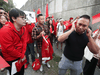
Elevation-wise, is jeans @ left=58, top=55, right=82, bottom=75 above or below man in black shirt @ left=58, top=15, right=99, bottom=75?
below

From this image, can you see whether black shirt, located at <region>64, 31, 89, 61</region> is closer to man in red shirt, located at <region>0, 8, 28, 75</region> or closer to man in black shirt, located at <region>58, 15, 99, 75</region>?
man in black shirt, located at <region>58, 15, 99, 75</region>

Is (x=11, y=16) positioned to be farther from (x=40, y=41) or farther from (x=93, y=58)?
(x=93, y=58)

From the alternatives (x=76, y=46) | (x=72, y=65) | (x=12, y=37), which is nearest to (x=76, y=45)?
(x=76, y=46)

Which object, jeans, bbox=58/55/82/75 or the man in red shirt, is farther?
jeans, bbox=58/55/82/75

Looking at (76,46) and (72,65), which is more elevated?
(76,46)

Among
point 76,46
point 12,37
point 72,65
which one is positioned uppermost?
point 12,37

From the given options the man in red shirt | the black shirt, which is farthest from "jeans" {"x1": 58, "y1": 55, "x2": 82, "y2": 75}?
the man in red shirt

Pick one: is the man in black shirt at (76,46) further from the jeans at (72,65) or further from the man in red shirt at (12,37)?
the man in red shirt at (12,37)

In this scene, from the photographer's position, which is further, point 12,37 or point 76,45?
point 76,45

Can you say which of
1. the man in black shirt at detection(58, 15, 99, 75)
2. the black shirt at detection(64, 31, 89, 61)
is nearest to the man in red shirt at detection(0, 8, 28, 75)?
the man in black shirt at detection(58, 15, 99, 75)

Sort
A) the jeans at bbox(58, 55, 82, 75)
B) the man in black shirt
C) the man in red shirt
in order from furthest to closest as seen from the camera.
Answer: the jeans at bbox(58, 55, 82, 75), the man in black shirt, the man in red shirt

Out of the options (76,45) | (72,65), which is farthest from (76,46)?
(72,65)

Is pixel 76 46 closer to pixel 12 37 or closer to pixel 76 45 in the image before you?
pixel 76 45

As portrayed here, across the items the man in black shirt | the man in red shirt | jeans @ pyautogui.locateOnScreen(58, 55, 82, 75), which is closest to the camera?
the man in red shirt
